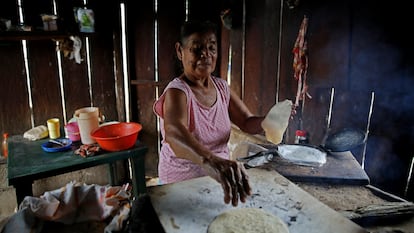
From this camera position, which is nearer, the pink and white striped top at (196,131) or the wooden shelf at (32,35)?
the pink and white striped top at (196,131)

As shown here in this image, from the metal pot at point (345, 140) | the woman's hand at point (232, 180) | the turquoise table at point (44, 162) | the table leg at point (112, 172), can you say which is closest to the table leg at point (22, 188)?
the turquoise table at point (44, 162)

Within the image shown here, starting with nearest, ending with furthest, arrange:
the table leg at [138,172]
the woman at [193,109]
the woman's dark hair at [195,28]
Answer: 1. the woman at [193,109]
2. the woman's dark hair at [195,28]
3. the table leg at [138,172]

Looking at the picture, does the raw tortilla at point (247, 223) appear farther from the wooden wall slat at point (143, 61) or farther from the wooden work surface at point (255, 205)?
the wooden wall slat at point (143, 61)

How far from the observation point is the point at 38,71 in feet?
10.4

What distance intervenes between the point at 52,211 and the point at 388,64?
2.09 m

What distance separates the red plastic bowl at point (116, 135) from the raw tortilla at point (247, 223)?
57.8 inches

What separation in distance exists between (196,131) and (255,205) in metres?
0.50

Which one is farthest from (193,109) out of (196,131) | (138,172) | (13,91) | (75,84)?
(13,91)

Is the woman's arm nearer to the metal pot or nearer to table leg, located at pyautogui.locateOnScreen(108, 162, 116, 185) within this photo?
the metal pot

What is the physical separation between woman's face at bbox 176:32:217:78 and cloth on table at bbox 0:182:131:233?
2.34ft

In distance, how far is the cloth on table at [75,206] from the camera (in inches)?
49.6

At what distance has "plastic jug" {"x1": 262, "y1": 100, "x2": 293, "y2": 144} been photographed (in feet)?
5.54

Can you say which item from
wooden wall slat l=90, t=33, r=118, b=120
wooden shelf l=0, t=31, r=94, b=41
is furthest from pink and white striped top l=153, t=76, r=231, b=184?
wooden wall slat l=90, t=33, r=118, b=120

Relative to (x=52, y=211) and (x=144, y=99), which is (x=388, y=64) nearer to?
(x=52, y=211)
